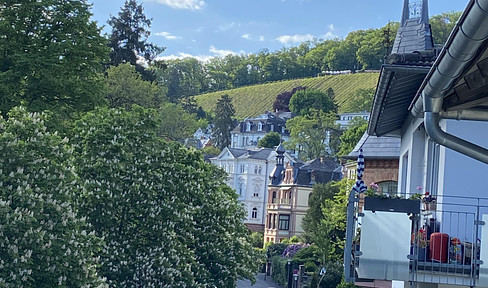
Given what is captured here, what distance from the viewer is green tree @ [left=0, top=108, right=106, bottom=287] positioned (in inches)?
627

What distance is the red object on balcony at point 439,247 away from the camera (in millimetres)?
10805

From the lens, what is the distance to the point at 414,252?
10609 millimetres

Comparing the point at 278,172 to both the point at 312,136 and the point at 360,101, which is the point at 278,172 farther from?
Answer: the point at 360,101

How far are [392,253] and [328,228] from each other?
1593 inches

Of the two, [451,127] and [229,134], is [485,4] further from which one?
[229,134]

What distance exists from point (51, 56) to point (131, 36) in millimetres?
38780

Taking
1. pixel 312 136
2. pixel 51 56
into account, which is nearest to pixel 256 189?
pixel 312 136

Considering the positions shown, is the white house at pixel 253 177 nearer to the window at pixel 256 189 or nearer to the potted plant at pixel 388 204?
the window at pixel 256 189

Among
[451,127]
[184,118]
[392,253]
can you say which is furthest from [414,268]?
[184,118]

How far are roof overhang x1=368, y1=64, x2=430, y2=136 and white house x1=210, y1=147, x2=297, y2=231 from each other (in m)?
102

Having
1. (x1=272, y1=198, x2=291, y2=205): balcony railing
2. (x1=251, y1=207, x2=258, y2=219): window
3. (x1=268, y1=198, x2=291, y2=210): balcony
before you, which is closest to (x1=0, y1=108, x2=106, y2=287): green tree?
(x1=268, y1=198, x2=291, y2=210): balcony

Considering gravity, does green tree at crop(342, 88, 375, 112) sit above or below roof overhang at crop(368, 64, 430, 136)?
above

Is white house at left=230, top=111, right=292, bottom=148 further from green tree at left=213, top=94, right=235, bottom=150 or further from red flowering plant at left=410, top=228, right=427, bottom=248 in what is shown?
red flowering plant at left=410, top=228, right=427, bottom=248

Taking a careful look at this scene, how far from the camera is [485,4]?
13.3ft
